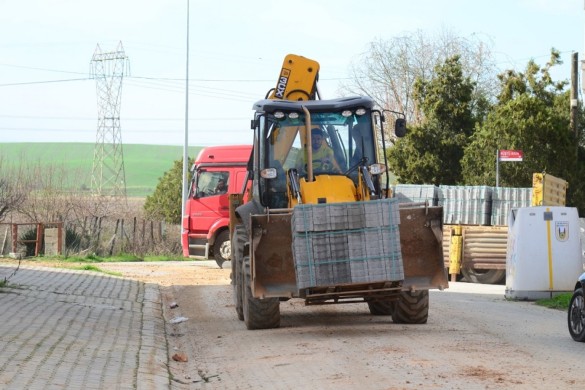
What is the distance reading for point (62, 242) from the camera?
126ft

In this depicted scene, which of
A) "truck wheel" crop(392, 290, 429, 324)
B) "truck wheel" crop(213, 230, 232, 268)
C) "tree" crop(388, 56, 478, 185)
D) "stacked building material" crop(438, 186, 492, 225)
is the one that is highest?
"tree" crop(388, 56, 478, 185)

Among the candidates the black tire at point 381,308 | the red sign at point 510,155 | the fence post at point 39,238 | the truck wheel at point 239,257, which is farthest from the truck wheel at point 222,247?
the black tire at point 381,308

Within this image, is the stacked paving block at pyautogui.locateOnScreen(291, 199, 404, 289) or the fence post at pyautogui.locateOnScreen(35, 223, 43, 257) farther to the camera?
the fence post at pyautogui.locateOnScreen(35, 223, 43, 257)

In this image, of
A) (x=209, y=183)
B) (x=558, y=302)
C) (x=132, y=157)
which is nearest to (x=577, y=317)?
(x=558, y=302)

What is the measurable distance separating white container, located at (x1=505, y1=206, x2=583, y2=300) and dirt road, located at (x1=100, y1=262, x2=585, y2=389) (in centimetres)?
161

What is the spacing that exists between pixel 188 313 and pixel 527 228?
675cm

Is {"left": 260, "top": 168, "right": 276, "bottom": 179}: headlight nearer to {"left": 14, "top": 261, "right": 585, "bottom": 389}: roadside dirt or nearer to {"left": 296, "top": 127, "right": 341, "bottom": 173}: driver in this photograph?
{"left": 296, "top": 127, "right": 341, "bottom": 173}: driver

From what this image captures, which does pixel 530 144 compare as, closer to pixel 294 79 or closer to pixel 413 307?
pixel 294 79

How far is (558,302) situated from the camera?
62.4 ft

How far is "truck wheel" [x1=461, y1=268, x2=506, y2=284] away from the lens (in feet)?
93.1

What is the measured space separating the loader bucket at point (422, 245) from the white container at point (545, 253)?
23.0 ft

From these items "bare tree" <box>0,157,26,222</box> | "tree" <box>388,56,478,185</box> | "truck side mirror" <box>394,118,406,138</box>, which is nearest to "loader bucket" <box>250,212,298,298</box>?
"truck side mirror" <box>394,118,406,138</box>

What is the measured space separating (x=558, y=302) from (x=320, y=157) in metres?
6.31

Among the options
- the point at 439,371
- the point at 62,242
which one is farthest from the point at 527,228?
the point at 62,242
